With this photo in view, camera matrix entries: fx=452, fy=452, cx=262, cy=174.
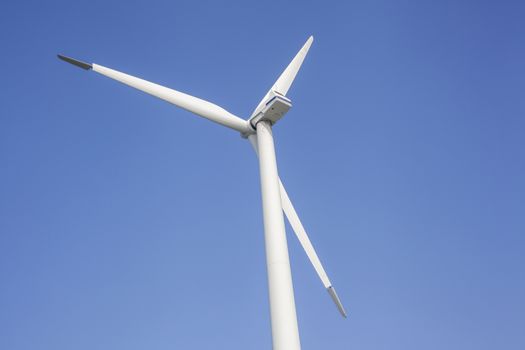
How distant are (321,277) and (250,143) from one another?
6138mm

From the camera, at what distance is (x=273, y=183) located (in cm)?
1529

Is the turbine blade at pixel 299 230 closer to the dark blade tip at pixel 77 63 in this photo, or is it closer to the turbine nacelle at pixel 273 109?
the turbine nacelle at pixel 273 109

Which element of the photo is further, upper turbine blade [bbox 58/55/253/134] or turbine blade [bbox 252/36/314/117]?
turbine blade [bbox 252/36/314/117]

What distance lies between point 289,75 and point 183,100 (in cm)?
495

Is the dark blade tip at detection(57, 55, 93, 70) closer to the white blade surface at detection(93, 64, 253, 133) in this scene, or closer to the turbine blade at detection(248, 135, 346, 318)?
the white blade surface at detection(93, 64, 253, 133)

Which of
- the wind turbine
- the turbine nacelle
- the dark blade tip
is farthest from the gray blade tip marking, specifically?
the dark blade tip

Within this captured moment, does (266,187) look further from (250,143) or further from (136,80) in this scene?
(136,80)

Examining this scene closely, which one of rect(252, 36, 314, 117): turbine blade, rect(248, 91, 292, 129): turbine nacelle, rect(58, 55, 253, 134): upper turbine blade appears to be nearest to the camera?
rect(248, 91, 292, 129): turbine nacelle

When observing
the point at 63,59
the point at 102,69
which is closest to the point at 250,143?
the point at 102,69

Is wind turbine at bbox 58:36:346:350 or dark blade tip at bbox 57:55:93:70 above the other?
dark blade tip at bbox 57:55:93:70

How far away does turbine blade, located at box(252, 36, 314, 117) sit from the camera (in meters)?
18.9

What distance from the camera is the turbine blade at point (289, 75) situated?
61.9ft

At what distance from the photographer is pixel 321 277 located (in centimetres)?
1830

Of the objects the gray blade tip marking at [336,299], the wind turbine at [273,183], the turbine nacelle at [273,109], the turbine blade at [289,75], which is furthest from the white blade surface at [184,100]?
the gray blade tip marking at [336,299]
